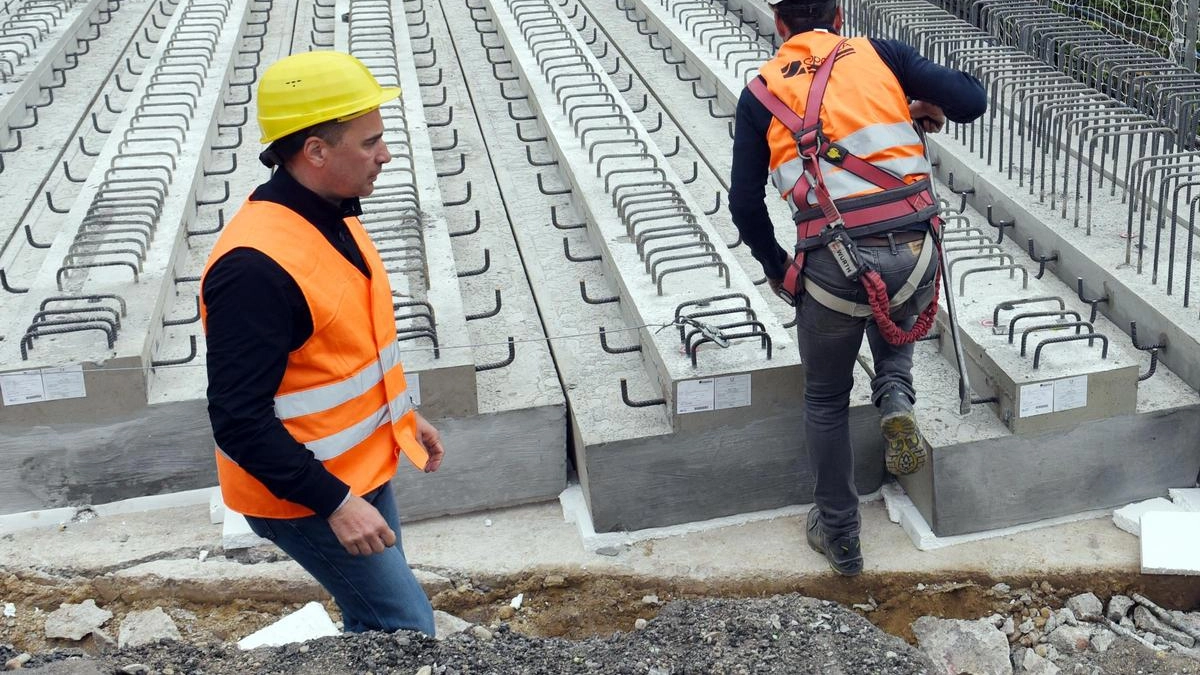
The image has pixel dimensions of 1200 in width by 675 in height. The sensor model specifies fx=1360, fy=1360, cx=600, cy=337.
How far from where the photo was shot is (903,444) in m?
4.73

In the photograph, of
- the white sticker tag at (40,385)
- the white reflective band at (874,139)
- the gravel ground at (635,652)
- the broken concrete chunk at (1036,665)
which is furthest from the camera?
the white sticker tag at (40,385)

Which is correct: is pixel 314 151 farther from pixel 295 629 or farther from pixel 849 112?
pixel 295 629

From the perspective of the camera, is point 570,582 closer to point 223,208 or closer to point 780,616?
point 780,616

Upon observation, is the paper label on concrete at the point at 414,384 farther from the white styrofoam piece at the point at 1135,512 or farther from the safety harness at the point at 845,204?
the white styrofoam piece at the point at 1135,512

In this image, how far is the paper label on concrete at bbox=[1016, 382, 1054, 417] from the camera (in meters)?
5.04

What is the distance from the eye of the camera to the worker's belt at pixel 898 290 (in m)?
4.34

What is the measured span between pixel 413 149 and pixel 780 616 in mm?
4578

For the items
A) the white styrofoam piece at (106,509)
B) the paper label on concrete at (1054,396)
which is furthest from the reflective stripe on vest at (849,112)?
the white styrofoam piece at (106,509)

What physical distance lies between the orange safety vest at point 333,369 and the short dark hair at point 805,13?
5.40 feet

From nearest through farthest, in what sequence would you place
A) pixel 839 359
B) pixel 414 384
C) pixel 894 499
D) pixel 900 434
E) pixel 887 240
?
pixel 887 240, pixel 839 359, pixel 900 434, pixel 414 384, pixel 894 499

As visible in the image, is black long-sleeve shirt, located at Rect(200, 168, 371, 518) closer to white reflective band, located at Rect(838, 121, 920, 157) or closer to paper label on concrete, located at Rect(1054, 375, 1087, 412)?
white reflective band, located at Rect(838, 121, 920, 157)

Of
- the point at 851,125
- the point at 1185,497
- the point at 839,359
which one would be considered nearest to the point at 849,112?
the point at 851,125

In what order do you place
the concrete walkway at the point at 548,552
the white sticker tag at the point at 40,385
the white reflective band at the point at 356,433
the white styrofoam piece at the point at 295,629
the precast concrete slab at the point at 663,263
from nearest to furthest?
1. the white reflective band at the point at 356,433
2. the white styrofoam piece at the point at 295,629
3. the concrete walkway at the point at 548,552
4. the precast concrete slab at the point at 663,263
5. the white sticker tag at the point at 40,385

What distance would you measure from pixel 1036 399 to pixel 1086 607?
77 cm
